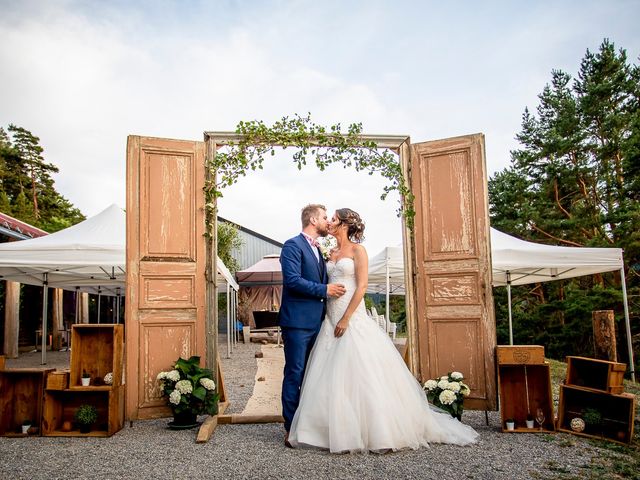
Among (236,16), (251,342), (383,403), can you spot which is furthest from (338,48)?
(251,342)

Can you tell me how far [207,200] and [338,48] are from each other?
139 inches

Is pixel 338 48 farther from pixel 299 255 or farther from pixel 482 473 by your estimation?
pixel 482 473

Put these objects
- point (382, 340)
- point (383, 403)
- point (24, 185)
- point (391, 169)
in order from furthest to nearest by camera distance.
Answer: point (24, 185) < point (391, 169) < point (382, 340) < point (383, 403)

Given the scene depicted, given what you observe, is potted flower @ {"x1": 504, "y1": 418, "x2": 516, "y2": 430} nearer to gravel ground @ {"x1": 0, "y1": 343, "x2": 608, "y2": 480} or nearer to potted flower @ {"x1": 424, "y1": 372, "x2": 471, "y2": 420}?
gravel ground @ {"x1": 0, "y1": 343, "x2": 608, "y2": 480}

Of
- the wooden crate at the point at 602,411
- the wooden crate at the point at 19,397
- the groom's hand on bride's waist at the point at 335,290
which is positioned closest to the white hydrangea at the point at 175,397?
the wooden crate at the point at 19,397

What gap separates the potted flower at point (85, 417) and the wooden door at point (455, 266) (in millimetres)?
3249

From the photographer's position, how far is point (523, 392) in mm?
5059

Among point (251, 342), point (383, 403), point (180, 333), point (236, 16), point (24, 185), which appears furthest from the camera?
point (24, 185)

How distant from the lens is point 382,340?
176 inches

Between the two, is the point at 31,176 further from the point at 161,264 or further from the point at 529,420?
the point at 529,420

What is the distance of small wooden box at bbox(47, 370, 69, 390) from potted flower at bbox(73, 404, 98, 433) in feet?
0.93

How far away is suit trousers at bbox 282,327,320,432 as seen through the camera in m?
4.45

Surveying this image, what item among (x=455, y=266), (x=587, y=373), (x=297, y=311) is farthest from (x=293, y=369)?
(x=587, y=373)

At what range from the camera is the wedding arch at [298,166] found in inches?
209
